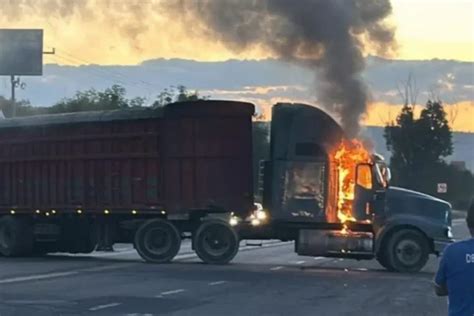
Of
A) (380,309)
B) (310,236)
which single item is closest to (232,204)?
(310,236)

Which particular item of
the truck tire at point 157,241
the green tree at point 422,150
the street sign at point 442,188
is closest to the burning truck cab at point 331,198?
the truck tire at point 157,241

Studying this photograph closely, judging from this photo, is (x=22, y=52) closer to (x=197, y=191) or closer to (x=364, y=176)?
(x=197, y=191)

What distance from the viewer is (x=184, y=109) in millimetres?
26094

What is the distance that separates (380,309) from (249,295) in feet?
8.84

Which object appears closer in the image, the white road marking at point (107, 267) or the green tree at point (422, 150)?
the white road marking at point (107, 267)

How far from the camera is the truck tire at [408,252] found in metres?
24.7

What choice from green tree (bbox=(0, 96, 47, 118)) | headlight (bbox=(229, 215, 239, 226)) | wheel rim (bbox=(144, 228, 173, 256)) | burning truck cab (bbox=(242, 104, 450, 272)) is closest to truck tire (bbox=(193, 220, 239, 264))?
headlight (bbox=(229, 215, 239, 226))

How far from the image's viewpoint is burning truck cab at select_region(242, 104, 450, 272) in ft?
81.3

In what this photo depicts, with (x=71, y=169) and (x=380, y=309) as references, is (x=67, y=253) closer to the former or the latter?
(x=71, y=169)

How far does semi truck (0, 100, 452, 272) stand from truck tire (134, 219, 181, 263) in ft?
0.09

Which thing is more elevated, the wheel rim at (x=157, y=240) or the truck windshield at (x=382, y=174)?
the truck windshield at (x=382, y=174)

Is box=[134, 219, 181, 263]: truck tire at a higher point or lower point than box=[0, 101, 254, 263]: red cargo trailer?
lower

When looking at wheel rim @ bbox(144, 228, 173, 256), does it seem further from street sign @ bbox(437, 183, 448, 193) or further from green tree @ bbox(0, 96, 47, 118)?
street sign @ bbox(437, 183, 448, 193)

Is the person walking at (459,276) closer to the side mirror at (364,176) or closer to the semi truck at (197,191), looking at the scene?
the semi truck at (197,191)
